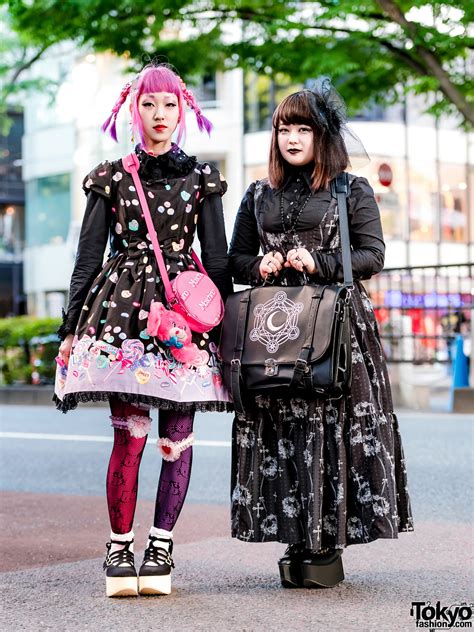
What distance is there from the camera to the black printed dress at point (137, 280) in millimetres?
3922

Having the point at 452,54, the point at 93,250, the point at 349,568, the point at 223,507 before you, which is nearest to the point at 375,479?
the point at 349,568

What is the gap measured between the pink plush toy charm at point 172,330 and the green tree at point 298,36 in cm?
998

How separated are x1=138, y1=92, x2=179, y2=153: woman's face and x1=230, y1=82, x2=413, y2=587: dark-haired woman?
1.27 feet

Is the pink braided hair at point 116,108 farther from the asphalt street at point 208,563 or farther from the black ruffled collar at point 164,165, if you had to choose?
the asphalt street at point 208,563

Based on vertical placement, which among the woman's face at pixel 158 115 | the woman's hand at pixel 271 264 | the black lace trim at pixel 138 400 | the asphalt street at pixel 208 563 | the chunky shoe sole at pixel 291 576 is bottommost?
the asphalt street at pixel 208 563

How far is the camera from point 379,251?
13.7 feet

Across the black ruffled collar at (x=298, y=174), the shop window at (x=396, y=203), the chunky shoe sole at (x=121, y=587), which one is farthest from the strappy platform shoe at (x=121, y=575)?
the shop window at (x=396, y=203)

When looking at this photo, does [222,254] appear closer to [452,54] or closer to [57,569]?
[57,569]

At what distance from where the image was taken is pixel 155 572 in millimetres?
3982

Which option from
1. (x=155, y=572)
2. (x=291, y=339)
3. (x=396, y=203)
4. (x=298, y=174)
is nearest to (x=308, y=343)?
(x=291, y=339)

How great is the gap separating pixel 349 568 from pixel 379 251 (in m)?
1.31

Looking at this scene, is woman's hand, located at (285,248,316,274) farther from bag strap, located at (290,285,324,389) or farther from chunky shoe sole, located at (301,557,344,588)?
chunky shoe sole, located at (301,557,344,588)

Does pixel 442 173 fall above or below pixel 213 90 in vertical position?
below

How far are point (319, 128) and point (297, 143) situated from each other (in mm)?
100
